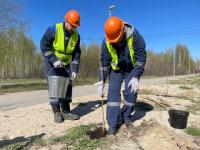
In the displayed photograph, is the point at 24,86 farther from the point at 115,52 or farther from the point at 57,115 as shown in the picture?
the point at 115,52

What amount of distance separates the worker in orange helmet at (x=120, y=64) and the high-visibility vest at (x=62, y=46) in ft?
2.76

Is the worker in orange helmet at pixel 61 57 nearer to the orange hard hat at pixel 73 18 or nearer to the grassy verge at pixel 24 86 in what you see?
the orange hard hat at pixel 73 18

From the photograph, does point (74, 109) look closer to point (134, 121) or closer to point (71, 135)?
point (134, 121)

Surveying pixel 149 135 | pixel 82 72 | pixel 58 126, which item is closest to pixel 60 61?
pixel 58 126

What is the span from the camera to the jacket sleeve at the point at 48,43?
20.8 feet

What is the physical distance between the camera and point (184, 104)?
9812mm

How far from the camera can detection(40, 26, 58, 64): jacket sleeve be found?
634cm

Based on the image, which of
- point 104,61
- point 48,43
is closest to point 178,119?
point 104,61

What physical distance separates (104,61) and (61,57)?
3.22ft

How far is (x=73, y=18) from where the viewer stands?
624 centimetres

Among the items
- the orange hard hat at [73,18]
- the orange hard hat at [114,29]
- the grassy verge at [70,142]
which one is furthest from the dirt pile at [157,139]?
the orange hard hat at [73,18]

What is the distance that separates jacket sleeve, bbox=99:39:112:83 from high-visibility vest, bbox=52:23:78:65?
0.83 meters

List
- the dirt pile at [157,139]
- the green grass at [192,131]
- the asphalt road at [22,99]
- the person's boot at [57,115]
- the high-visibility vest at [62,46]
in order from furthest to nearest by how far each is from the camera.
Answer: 1. the asphalt road at [22,99]
2. the person's boot at [57,115]
3. the high-visibility vest at [62,46]
4. the green grass at [192,131]
5. the dirt pile at [157,139]

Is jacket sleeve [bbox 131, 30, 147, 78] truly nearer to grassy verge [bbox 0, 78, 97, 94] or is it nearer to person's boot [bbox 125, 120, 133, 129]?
person's boot [bbox 125, 120, 133, 129]
